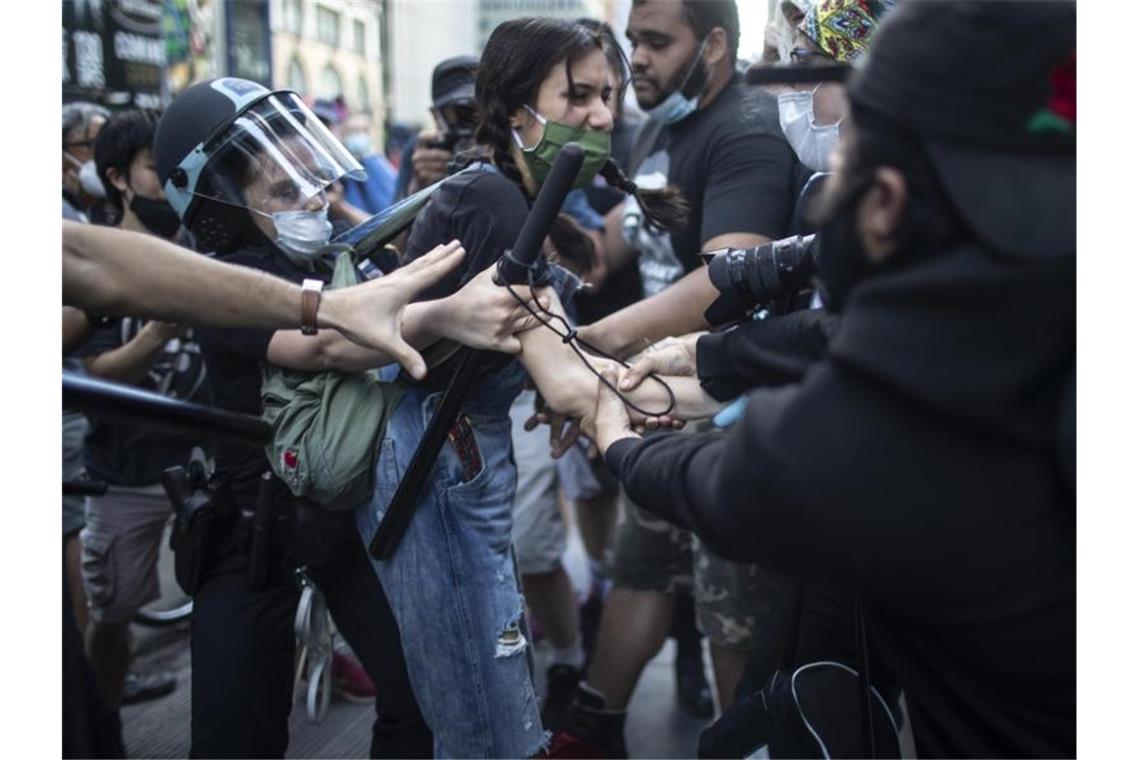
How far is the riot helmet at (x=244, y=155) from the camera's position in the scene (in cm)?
243

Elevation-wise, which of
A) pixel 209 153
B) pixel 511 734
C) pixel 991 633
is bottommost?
pixel 511 734

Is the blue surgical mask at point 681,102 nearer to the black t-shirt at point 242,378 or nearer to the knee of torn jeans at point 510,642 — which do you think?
the black t-shirt at point 242,378

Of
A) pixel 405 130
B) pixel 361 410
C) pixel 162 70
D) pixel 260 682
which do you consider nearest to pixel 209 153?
pixel 361 410

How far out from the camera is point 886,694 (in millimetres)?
1802

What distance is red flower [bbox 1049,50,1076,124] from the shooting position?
123cm

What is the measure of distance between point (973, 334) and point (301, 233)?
171 cm

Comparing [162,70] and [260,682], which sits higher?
[162,70]

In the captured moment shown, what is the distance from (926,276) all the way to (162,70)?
7486 millimetres

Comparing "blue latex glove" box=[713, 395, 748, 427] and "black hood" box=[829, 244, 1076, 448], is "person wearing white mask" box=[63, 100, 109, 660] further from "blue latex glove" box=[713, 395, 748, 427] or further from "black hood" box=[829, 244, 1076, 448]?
"black hood" box=[829, 244, 1076, 448]

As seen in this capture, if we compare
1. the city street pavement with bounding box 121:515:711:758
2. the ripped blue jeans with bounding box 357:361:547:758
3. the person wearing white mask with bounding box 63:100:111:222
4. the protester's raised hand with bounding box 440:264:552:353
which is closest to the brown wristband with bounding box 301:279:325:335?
the protester's raised hand with bounding box 440:264:552:353

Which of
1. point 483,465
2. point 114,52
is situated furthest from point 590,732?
point 114,52

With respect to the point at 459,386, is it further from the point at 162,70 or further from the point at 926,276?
the point at 162,70

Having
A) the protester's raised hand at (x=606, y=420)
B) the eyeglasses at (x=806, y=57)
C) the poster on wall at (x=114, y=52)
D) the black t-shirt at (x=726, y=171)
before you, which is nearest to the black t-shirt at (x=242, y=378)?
the protester's raised hand at (x=606, y=420)

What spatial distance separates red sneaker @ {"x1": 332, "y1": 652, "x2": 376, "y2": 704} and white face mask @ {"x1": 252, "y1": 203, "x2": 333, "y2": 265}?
191 centimetres
